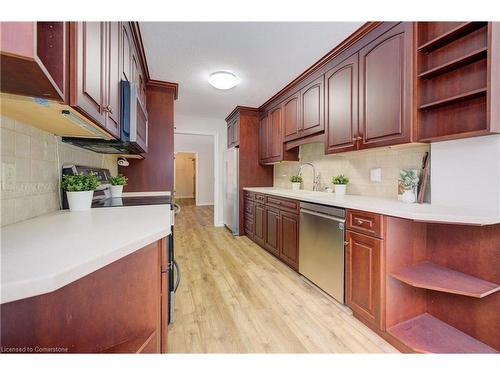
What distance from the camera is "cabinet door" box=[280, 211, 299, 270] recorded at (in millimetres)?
2482

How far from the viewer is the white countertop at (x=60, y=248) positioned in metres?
0.46

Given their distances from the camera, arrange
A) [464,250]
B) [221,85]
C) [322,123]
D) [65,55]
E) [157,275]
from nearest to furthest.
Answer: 1. [65,55]
2. [157,275]
3. [464,250]
4. [322,123]
5. [221,85]

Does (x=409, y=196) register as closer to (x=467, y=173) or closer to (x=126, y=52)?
(x=467, y=173)

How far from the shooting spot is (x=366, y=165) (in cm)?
234

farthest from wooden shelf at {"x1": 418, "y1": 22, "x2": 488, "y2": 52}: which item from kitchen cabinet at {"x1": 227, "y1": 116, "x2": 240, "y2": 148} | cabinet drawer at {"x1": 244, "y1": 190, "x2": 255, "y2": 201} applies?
kitchen cabinet at {"x1": 227, "y1": 116, "x2": 240, "y2": 148}

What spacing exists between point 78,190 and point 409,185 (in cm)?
238

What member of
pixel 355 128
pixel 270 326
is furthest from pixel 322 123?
pixel 270 326

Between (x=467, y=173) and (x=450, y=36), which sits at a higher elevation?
(x=450, y=36)

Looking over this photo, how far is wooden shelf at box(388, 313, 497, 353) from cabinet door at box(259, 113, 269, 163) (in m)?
2.91

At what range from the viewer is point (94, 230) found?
2.92 feet

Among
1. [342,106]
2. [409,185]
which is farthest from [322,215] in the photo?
[342,106]

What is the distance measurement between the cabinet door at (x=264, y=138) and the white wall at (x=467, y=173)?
8.34ft
